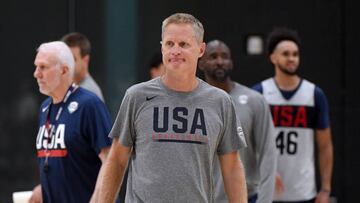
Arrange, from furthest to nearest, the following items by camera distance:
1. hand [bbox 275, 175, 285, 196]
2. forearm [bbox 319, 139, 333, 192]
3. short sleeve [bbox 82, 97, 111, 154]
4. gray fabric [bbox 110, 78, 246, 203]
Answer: forearm [bbox 319, 139, 333, 192]
hand [bbox 275, 175, 285, 196]
short sleeve [bbox 82, 97, 111, 154]
gray fabric [bbox 110, 78, 246, 203]

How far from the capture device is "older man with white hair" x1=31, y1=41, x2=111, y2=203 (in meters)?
6.34

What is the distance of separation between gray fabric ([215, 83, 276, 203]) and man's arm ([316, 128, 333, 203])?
3.61 ft

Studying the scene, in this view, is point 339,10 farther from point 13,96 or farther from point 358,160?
point 13,96

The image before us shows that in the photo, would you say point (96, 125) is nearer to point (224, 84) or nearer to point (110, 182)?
point (224, 84)

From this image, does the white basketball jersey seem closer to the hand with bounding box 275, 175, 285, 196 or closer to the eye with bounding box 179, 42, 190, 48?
the hand with bounding box 275, 175, 285, 196

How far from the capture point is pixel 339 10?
9.50m

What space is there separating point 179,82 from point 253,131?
7.30ft

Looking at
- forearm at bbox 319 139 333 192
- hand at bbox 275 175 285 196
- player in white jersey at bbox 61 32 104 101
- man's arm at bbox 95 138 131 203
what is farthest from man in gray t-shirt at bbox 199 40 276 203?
man's arm at bbox 95 138 131 203

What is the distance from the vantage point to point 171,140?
16.0 feet

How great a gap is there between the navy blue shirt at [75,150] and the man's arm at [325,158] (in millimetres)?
2387

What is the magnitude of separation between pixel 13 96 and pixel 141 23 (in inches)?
56.0

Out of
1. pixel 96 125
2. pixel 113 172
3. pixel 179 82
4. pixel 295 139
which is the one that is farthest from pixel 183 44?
pixel 295 139

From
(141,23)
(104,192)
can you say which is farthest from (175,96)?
(141,23)

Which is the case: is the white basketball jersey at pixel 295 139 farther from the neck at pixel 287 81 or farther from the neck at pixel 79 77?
the neck at pixel 79 77
